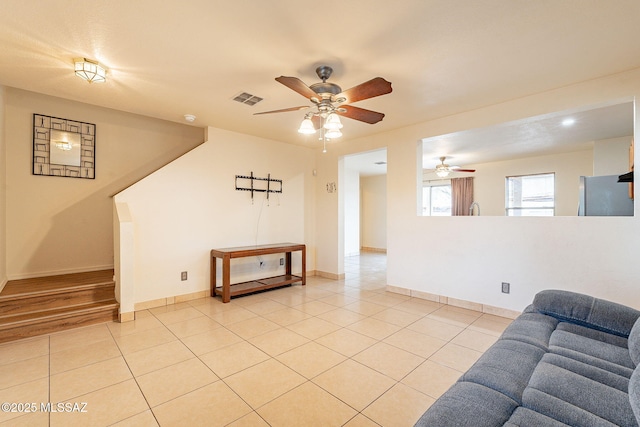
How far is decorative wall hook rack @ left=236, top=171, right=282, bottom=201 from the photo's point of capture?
486 cm

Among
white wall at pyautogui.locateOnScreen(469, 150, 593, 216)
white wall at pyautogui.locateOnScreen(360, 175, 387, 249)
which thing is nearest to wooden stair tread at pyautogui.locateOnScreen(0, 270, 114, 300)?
white wall at pyautogui.locateOnScreen(360, 175, 387, 249)

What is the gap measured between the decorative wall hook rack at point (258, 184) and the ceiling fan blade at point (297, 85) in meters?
2.59

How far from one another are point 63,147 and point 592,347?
5.85 metres

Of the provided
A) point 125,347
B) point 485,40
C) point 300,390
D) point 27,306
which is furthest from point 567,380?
point 27,306

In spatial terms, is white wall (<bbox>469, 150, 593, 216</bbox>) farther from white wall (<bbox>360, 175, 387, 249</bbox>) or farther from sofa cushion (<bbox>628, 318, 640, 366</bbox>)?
sofa cushion (<bbox>628, 318, 640, 366</bbox>)

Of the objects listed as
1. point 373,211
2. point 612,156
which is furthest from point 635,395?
point 373,211

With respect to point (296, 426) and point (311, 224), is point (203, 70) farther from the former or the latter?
point (311, 224)

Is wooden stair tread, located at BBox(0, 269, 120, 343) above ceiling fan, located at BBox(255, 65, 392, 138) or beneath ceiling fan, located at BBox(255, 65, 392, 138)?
beneath

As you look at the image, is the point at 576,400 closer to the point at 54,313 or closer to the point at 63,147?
the point at 54,313

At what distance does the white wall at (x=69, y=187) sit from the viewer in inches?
145

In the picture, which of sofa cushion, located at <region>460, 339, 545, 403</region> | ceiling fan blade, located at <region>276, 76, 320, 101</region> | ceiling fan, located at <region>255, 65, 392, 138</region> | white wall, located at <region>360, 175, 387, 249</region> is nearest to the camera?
sofa cushion, located at <region>460, 339, 545, 403</region>

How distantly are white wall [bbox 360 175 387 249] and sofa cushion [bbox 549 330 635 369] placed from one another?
7.78 meters

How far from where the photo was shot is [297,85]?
2.35m

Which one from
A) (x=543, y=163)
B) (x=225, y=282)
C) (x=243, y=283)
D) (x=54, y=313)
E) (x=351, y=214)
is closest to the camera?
(x=54, y=313)
